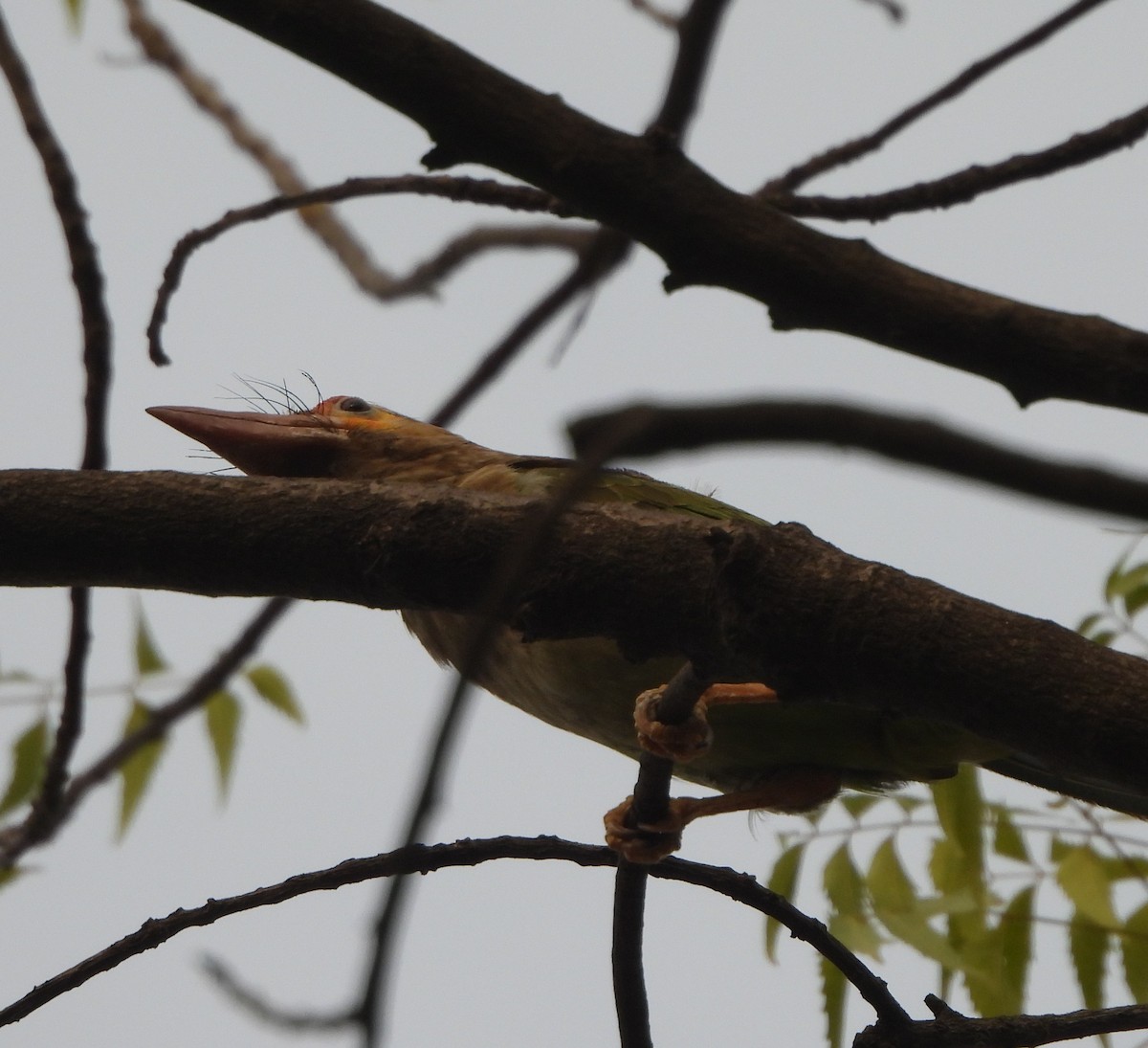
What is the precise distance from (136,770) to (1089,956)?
9.12 feet

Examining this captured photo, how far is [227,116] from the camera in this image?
536 cm

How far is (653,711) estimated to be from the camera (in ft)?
9.10

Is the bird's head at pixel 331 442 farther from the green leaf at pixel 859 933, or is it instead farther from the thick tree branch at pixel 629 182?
the thick tree branch at pixel 629 182

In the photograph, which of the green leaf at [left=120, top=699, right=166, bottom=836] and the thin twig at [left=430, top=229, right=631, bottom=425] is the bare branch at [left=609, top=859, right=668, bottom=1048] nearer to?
the thin twig at [left=430, top=229, right=631, bottom=425]

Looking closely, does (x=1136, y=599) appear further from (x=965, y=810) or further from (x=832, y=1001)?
(x=832, y=1001)

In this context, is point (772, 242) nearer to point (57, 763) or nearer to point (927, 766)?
point (927, 766)

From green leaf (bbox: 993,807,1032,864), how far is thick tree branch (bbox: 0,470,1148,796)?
160 centimetres

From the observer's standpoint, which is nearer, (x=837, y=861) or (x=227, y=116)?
(x=837, y=861)

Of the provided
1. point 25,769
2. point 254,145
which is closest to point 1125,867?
point 25,769

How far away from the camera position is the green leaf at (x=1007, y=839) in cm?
360

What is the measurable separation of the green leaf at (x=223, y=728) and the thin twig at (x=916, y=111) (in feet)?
7.94

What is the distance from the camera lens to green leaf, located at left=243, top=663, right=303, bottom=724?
4.43 metres

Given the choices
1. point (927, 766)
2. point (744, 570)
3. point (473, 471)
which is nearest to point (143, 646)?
point (473, 471)

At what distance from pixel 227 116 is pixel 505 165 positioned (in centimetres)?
346
